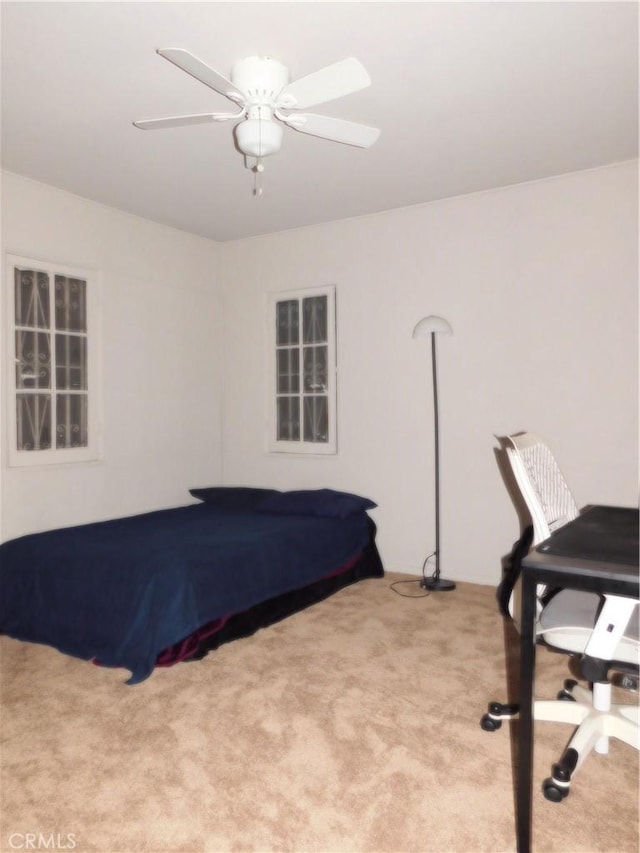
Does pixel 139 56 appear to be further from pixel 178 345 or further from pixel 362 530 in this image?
pixel 362 530

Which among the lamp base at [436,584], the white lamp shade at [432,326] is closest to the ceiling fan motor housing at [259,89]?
the white lamp shade at [432,326]

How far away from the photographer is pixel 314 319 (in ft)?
15.5

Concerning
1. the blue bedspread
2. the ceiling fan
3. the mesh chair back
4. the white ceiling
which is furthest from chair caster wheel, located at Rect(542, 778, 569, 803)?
the white ceiling

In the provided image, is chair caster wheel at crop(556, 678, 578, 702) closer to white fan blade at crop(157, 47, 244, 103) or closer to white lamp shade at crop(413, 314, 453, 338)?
white lamp shade at crop(413, 314, 453, 338)

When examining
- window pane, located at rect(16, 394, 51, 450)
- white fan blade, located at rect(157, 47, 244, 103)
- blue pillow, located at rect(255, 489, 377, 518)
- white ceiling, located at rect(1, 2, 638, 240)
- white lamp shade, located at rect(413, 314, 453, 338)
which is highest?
white ceiling, located at rect(1, 2, 638, 240)

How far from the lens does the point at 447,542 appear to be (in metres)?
4.15

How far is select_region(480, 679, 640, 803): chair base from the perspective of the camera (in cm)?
183

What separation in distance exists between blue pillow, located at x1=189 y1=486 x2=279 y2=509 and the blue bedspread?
0.67 m

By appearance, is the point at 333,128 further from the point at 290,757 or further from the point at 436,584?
the point at 436,584

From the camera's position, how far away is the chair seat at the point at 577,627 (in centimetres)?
168

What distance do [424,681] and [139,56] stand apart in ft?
9.46

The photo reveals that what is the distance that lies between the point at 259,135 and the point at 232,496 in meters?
2.67

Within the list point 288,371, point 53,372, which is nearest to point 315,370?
point 288,371

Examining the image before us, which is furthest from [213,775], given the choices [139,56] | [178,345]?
[178,345]
